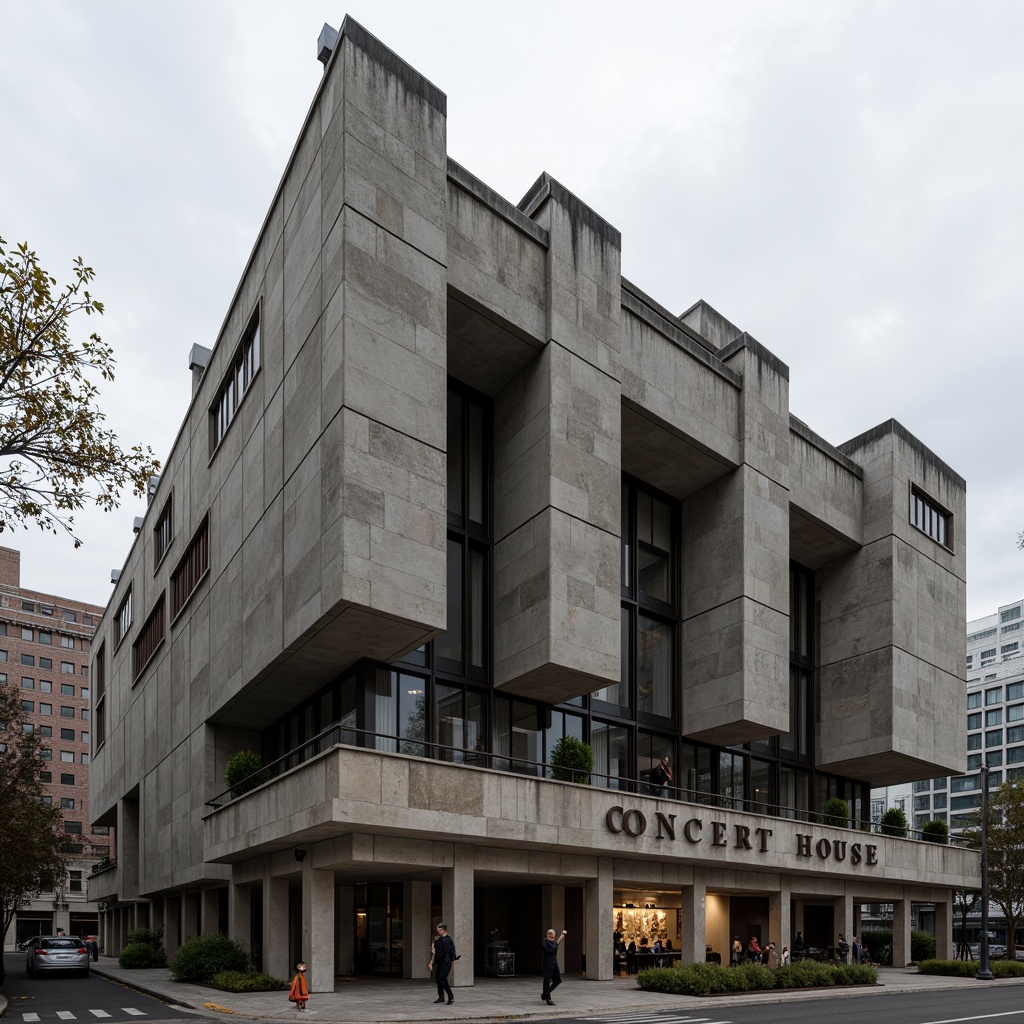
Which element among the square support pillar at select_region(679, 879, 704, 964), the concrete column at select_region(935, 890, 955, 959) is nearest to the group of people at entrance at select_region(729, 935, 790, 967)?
the square support pillar at select_region(679, 879, 704, 964)

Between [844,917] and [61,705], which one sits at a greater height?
[61,705]

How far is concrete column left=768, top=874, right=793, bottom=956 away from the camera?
1491 inches

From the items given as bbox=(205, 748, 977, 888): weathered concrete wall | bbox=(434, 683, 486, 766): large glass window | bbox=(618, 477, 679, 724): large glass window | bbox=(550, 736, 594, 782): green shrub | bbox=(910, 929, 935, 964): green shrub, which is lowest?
bbox=(910, 929, 935, 964): green shrub

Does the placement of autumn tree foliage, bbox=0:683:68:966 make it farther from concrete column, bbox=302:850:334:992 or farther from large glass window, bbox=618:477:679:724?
large glass window, bbox=618:477:679:724

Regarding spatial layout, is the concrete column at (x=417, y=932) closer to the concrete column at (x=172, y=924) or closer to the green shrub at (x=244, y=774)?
the green shrub at (x=244, y=774)

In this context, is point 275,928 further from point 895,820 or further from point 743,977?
point 895,820

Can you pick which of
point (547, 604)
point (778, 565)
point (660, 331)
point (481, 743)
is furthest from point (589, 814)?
point (660, 331)

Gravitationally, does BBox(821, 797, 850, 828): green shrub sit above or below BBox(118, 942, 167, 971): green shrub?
above

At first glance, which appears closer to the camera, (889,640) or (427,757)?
(427,757)

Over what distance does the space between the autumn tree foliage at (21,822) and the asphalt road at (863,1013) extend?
58.8 ft

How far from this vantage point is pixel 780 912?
38.5 m

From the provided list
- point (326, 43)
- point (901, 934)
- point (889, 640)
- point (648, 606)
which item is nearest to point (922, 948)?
point (901, 934)

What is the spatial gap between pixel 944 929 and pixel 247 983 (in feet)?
125

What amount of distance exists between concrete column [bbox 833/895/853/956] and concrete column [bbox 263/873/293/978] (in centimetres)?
2370
